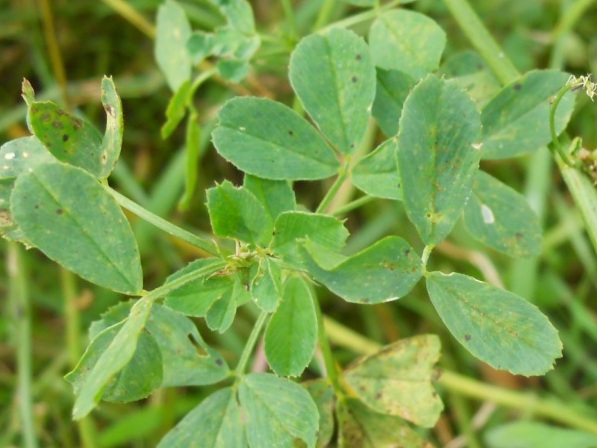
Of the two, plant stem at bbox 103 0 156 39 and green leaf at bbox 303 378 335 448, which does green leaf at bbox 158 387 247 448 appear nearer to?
green leaf at bbox 303 378 335 448

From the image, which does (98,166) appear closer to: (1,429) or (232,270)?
(232,270)

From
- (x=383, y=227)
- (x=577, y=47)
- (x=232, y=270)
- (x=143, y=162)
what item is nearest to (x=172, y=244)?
(x=143, y=162)

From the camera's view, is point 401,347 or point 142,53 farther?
point 142,53

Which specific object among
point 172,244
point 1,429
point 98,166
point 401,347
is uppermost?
point 98,166

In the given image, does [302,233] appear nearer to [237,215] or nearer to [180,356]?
[237,215]

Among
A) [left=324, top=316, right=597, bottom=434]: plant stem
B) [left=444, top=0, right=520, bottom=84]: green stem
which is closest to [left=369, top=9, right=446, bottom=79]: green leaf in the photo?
[left=444, top=0, right=520, bottom=84]: green stem

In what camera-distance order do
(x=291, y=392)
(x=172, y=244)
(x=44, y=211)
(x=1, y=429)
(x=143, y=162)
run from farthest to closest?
(x=143, y=162), (x=172, y=244), (x=1, y=429), (x=291, y=392), (x=44, y=211)

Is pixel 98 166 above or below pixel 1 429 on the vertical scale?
above
